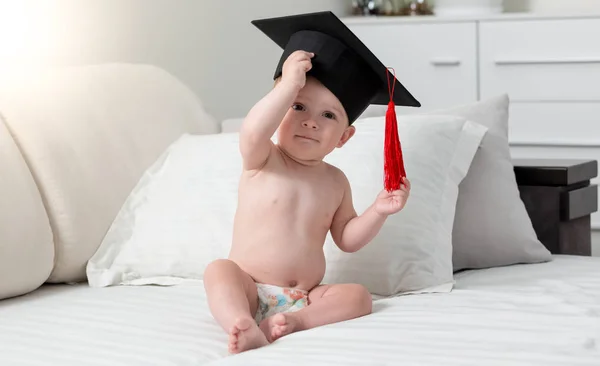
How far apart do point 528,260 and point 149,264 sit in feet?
2.30

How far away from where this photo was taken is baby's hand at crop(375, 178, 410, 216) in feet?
4.63

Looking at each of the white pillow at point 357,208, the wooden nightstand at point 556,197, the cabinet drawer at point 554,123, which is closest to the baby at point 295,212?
the white pillow at point 357,208

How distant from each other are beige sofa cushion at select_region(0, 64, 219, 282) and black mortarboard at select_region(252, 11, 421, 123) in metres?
0.50

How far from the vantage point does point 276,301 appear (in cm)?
141

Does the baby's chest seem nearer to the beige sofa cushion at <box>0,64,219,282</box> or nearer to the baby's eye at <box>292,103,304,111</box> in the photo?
the baby's eye at <box>292,103,304,111</box>

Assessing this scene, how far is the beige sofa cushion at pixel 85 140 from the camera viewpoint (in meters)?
1.69

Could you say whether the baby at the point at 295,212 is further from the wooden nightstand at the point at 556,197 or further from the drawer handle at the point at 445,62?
the drawer handle at the point at 445,62

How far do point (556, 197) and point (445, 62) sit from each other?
165 centimetres

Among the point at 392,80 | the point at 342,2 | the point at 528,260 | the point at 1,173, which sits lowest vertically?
the point at 528,260

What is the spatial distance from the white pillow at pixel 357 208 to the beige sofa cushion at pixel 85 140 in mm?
45

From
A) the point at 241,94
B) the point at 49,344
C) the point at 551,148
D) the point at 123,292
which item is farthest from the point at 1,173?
the point at 551,148

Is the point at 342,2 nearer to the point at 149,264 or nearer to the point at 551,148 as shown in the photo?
the point at 551,148

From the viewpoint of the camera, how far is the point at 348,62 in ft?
4.62

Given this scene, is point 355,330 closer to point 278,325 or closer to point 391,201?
point 278,325
